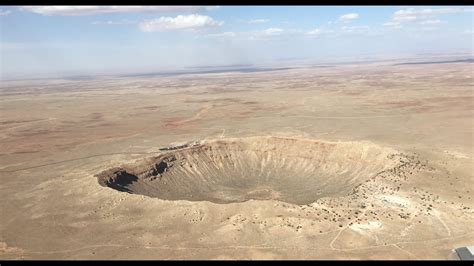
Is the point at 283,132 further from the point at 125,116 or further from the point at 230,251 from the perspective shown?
the point at 125,116

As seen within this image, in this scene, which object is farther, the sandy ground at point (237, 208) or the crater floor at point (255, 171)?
the crater floor at point (255, 171)

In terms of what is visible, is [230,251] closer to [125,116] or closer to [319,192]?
[319,192]

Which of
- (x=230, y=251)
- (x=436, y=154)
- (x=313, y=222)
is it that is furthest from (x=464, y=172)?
(x=230, y=251)

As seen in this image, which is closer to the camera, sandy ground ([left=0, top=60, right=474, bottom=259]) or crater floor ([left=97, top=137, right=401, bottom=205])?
sandy ground ([left=0, top=60, right=474, bottom=259])

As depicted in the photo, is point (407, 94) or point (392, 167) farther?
point (407, 94)

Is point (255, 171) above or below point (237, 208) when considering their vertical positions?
below

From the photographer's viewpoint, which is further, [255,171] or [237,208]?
[255,171]

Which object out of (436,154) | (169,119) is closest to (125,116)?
(169,119)

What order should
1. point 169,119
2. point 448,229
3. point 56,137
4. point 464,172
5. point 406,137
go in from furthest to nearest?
point 169,119 → point 56,137 → point 406,137 → point 464,172 → point 448,229

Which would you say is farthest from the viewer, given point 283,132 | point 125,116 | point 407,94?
point 407,94
